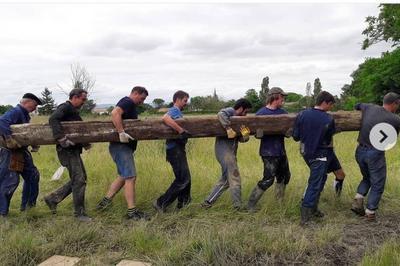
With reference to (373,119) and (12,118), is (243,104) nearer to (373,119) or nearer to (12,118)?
(373,119)

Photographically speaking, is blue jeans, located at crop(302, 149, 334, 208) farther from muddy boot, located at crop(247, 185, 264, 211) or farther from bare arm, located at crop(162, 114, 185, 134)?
bare arm, located at crop(162, 114, 185, 134)

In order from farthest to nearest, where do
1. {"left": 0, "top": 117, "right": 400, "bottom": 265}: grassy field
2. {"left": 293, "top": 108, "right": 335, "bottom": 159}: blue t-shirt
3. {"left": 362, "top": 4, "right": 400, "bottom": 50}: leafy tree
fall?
{"left": 362, "top": 4, "right": 400, "bottom": 50}: leafy tree → {"left": 293, "top": 108, "right": 335, "bottom": 159}: blue t-shirt → {"left": 0, "top": 117, "right": 400, "bottom": 265}: grassy field

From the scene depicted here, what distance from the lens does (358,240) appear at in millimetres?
4941

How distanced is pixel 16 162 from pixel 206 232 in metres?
3.11

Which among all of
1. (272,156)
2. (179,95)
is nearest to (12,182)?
(179,95)

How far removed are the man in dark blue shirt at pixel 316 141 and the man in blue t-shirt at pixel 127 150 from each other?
2.20 meters

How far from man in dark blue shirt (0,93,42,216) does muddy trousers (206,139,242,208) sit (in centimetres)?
271

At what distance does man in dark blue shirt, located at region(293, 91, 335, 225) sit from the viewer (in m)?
5.46

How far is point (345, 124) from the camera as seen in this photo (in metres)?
6.30

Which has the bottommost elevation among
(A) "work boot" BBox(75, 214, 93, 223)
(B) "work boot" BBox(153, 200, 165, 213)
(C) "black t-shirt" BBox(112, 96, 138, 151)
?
(A) "work boot" BBox(75, 214, 93, 223)

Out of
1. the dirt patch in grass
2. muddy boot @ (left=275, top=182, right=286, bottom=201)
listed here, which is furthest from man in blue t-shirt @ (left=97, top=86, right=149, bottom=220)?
the dirt patch in grass

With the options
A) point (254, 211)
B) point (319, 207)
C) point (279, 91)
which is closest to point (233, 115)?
point (279, 91)

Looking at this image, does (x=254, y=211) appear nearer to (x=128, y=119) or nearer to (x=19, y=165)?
(x=128, y=119)

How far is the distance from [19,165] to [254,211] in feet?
11.3
